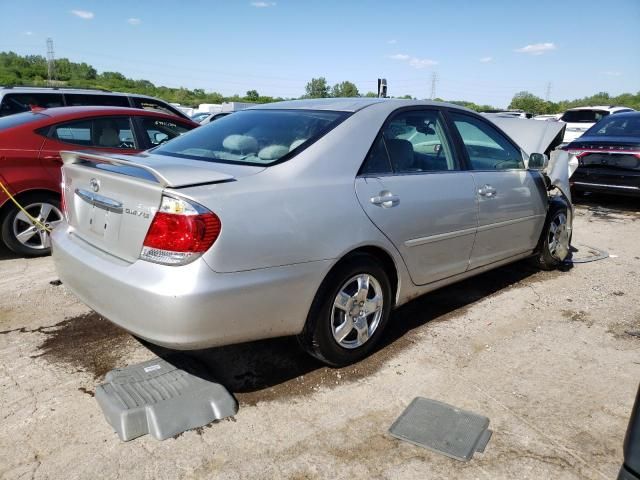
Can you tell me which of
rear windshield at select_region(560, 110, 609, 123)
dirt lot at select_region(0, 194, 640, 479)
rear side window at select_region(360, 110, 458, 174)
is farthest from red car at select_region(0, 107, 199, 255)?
rear windshield at select_region(560, 110, 609, 123)

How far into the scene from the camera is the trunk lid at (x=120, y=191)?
2.54 metres

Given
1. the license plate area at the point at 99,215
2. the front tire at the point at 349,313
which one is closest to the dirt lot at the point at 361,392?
the front tire at the point at 349,313

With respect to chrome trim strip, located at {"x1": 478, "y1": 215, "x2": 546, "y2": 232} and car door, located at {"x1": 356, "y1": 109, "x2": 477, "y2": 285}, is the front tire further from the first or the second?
chrome trim strip, located at {"x1": 478, "y1": 215, "x2": 546, "y2": 232}

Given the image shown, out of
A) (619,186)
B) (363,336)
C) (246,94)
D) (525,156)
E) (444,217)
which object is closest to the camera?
(363,336)

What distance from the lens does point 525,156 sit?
480 cm

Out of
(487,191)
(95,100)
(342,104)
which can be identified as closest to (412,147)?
(342,104)

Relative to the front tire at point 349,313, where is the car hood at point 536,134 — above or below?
above

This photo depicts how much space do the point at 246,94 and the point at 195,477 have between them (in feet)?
225

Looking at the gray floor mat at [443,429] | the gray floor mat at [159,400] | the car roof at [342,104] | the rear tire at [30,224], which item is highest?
the car roof at [342,104]

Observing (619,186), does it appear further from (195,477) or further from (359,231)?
(195,477)

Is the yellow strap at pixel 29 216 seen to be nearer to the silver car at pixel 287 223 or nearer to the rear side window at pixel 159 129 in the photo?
the rear side window at pixel 159 129

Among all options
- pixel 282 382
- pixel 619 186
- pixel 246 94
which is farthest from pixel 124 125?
pixel 246 94

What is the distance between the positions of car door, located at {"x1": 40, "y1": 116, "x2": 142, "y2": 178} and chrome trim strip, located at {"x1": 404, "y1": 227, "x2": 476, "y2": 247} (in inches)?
147

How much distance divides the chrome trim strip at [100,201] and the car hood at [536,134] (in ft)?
14.3
